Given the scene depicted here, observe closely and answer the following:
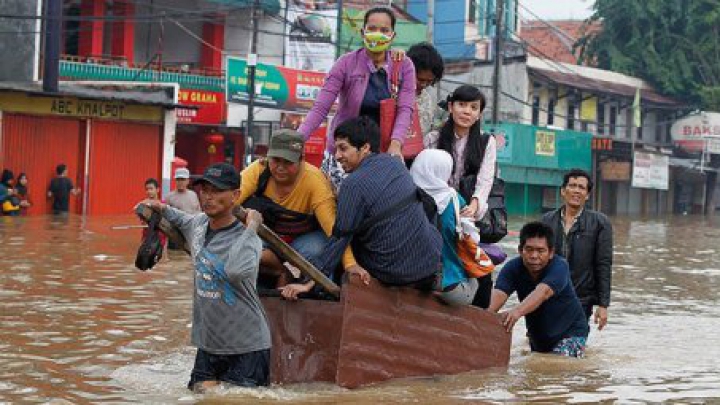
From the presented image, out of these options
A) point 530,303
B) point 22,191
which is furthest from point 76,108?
point 530,303

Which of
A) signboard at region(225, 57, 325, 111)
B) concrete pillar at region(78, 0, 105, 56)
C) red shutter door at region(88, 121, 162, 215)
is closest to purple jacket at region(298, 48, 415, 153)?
red shutter door at region(88, 121, 162, 215)

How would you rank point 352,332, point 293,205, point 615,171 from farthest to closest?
point 615,171 → point 293,205 → point 352,332

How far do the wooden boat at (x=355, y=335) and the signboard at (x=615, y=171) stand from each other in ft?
142

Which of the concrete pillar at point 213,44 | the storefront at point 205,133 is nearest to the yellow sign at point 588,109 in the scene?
the concrete pillar at point 213,44

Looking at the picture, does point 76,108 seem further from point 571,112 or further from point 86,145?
point 571,112

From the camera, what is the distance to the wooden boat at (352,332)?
7.14 meters

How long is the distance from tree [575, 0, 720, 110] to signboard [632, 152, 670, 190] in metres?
3.73

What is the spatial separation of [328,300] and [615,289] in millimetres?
9415

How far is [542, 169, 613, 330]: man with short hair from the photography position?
931 cm

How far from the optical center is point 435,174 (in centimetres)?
782

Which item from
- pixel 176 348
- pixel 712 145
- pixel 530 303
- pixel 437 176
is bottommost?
pixel 176 348

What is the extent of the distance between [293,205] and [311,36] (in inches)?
1228

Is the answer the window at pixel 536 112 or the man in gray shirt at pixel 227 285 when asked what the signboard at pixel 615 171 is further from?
the man in gray shirt at pixel 227 285

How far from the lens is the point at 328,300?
7328 mm
